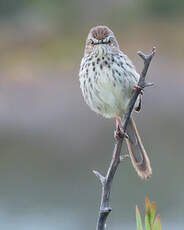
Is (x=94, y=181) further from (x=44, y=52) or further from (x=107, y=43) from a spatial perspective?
(x=44, y=52)

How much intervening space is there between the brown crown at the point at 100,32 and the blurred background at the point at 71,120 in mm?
3692

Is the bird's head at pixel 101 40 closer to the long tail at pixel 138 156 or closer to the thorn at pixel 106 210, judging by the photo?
the long tail at pixel 138 156

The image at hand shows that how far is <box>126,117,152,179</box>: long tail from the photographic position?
4954mm

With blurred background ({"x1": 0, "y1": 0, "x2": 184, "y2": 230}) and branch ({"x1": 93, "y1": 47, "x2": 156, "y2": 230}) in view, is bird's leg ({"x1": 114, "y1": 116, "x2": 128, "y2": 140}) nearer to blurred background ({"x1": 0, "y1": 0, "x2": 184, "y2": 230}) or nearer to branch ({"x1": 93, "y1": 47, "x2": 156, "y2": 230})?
branch ({"x1": 93, "y1": 47, "x2": 156, "y2": 230})

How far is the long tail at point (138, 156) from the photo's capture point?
16.3 feet

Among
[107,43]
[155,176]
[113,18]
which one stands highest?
[113,18]

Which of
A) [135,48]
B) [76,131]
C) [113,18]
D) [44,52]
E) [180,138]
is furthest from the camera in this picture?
[113,18]

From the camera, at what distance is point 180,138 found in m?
A: 11.5

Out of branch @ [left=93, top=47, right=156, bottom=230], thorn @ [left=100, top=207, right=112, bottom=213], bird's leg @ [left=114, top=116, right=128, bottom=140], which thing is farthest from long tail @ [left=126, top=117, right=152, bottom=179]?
thorn @ [left=100, top=207, right=112, bottom=213]

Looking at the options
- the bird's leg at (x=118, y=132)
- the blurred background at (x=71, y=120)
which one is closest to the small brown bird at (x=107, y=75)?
the bird's leg at (x=118, y=132)

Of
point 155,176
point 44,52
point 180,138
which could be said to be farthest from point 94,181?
point 44,52

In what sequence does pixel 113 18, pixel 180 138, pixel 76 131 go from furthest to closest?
pixel 113 18 < pixel 76 131 < pixel 180 138

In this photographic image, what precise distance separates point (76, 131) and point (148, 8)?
665 cm

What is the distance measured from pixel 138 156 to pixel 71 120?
26.8ft
